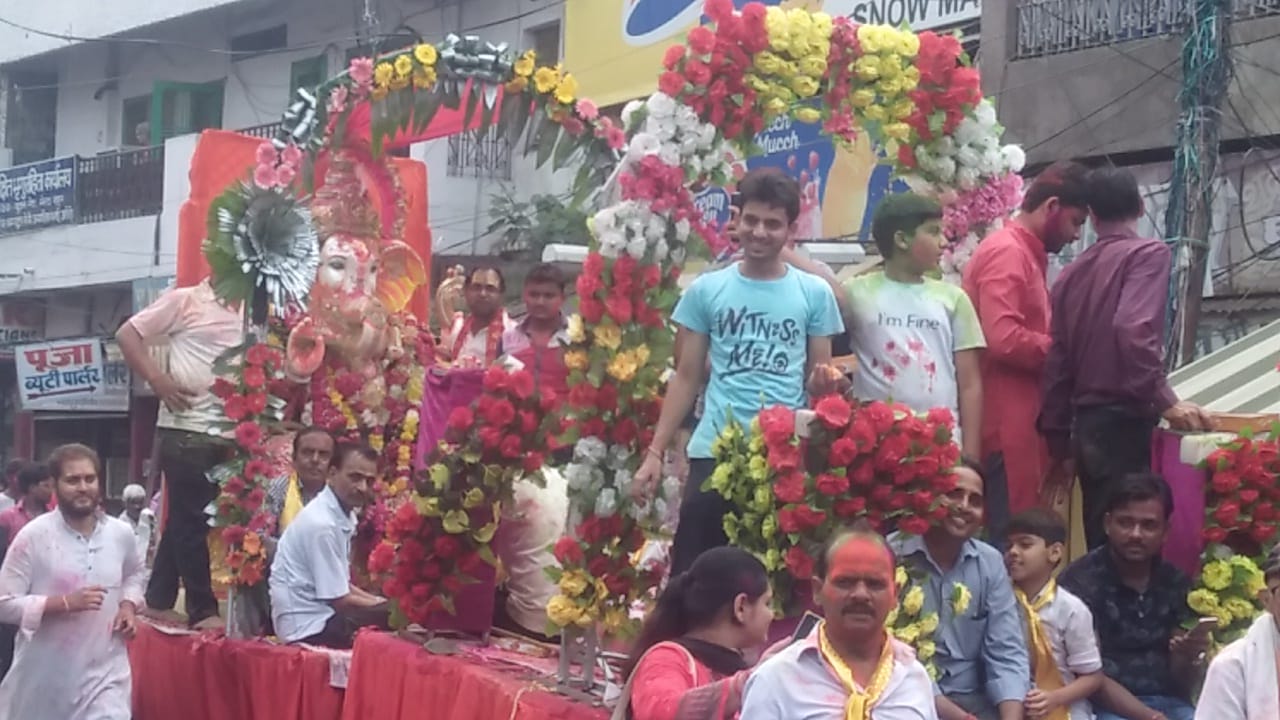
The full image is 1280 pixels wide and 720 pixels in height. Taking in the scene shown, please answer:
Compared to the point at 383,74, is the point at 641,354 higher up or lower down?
lower down

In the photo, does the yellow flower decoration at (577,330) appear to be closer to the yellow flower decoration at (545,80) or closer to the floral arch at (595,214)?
the floral arch at (595,214)

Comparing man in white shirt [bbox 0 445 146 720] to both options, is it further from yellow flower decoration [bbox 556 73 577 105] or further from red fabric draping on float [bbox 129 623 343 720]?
yellow flower decoration [bbox 556 73 577 105]

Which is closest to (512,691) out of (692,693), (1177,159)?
(692,693)

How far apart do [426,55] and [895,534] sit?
5.05 meters

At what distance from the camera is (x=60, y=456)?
7539mm

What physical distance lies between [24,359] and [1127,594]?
21134mm

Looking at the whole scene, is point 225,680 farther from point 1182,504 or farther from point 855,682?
point 855,682

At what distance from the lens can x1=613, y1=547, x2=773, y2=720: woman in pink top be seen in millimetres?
4461

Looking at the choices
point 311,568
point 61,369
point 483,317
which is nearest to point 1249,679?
point 311,568

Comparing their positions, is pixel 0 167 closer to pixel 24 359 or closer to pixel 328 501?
pixel 24 359

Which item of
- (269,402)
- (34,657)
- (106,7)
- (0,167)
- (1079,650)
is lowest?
(34,657)

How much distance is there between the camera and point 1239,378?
725cm

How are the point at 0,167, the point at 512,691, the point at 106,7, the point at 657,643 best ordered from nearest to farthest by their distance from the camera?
the point at 657,643, the point at 512,691, the point at 106,7, the point at 0,167

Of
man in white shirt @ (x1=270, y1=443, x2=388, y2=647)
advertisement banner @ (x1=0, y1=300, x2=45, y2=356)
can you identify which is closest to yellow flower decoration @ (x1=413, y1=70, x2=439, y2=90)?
man in white shirt @ (x1=270, y1=443, x2=388, y2=647)
